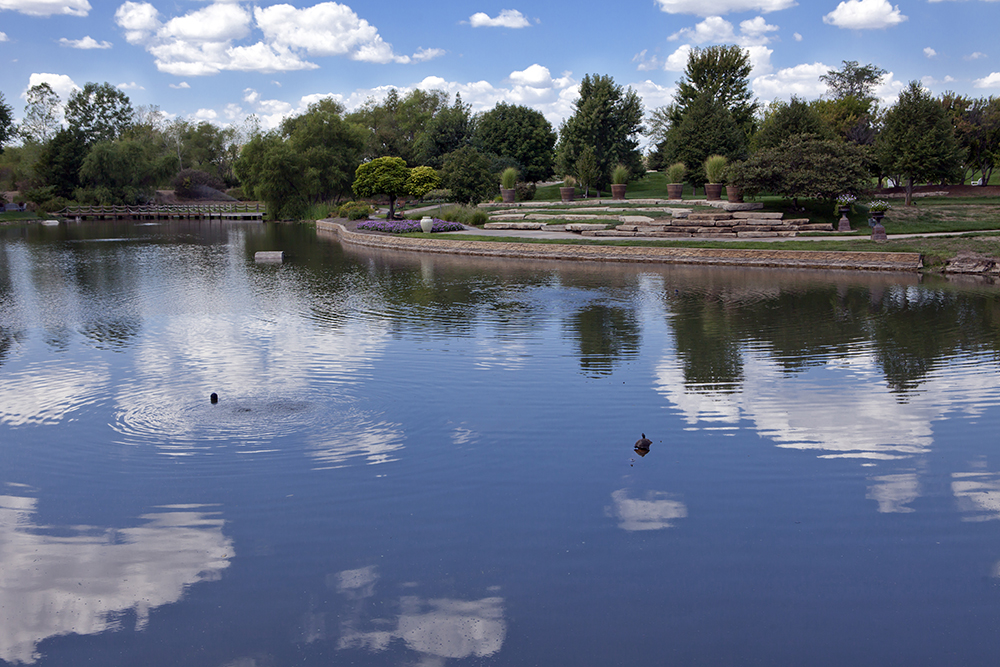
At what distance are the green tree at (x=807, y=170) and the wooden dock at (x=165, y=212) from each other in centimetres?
4753

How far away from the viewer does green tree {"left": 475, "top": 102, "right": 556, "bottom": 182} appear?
187 ft

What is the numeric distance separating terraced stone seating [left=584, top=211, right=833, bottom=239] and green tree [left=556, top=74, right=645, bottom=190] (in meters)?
20.5

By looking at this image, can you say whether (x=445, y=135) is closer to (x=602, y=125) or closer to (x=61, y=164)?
(x=602, y=125)

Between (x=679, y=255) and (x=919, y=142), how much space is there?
58.3 ft

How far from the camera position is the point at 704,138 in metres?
40.3

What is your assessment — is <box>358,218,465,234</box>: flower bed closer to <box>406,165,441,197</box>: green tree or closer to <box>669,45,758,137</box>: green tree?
<box>406,165,441,197</box>: green tree

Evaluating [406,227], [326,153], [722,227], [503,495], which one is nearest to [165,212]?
[326,153]

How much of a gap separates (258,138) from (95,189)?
21454 millimetres

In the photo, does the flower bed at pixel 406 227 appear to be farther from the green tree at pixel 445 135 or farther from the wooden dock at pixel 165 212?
the wooden dock at pixel 165 212

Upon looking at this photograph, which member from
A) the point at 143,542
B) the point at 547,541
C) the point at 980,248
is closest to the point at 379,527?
the point at 547,541

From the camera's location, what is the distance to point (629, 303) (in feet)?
52.6

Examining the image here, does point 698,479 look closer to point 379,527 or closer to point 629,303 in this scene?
point 379,527

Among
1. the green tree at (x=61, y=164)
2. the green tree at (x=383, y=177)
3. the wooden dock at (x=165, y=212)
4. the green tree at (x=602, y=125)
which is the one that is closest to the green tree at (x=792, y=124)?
the green tree at (x=602, y=125)

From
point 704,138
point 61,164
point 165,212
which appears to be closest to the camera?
point 704,138
